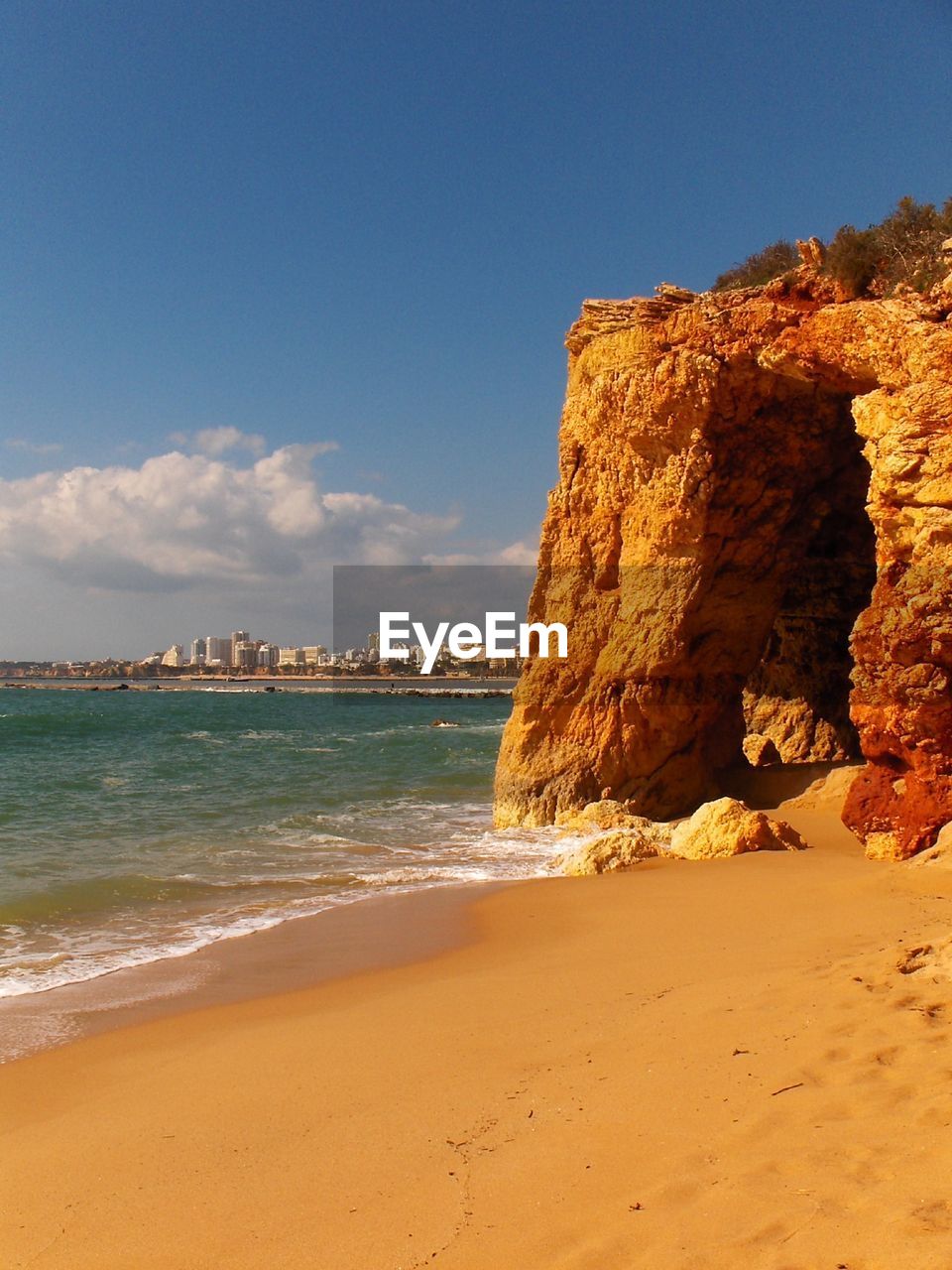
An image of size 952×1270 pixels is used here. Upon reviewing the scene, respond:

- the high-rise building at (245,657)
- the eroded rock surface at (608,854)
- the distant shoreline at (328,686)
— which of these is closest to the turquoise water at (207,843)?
the eroded rock surface at (608,854)

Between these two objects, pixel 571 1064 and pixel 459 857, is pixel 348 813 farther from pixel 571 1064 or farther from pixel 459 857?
pixel 571 1064

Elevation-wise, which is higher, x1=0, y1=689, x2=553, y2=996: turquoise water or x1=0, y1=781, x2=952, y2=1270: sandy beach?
x1=0, y1=781, x2=952, y2=1270: sandy beach

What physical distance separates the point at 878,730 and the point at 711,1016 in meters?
5.64

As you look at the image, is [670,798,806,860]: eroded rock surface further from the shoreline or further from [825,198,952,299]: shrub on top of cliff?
[825,198,952,299]: shrub on top of cliff

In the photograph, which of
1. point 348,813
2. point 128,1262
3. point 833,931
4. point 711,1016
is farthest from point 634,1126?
point 348,813

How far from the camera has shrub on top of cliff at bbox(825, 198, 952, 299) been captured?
38.0ft

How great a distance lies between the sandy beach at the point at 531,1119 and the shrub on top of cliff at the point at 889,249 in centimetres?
846

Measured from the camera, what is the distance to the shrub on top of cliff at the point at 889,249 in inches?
456

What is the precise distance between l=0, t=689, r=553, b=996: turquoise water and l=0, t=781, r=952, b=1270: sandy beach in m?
2.78

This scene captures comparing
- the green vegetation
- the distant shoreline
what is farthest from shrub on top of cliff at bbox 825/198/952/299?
the distant shoreline

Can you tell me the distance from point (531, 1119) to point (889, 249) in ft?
39.1

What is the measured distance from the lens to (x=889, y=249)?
471 inches

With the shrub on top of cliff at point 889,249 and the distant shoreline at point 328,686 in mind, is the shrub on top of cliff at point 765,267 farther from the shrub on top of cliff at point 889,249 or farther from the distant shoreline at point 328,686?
the distant shoreline at point 328,686

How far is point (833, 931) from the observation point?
6.82 metres
